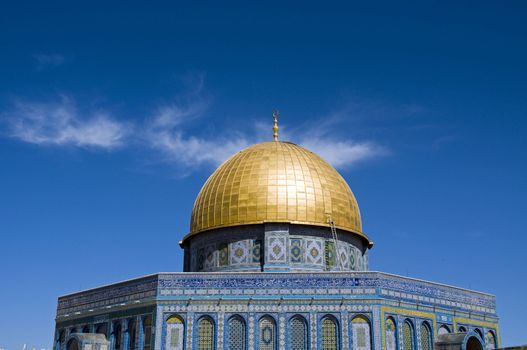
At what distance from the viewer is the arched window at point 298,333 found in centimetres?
2323

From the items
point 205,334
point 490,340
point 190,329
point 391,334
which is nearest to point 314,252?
point 391,334

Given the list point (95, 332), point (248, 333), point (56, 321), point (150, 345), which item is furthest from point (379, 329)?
point (56, 321)

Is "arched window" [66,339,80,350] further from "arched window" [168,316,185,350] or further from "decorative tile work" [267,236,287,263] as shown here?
"decorative tile work" [267,236,287,263]

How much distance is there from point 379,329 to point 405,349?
1607 millimetres

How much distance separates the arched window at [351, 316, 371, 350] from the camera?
23047 millimetres

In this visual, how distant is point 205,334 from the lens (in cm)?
2355

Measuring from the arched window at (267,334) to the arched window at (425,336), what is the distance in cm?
559

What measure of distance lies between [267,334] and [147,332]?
437 centimetres

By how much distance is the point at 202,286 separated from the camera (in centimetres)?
2400

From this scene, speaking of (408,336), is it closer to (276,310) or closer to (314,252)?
(276,310)

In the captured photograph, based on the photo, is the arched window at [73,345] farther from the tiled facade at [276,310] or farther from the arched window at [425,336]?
the arched window at [425,336]

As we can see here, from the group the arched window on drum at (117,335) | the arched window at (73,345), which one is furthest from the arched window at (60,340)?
the arched window on drum at (117,335)

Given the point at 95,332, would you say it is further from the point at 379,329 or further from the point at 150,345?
the point at 379,329

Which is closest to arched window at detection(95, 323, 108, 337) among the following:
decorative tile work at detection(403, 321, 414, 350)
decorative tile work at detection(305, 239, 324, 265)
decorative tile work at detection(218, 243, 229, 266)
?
decorative tile work at detection(218, 243, 229, 266)
